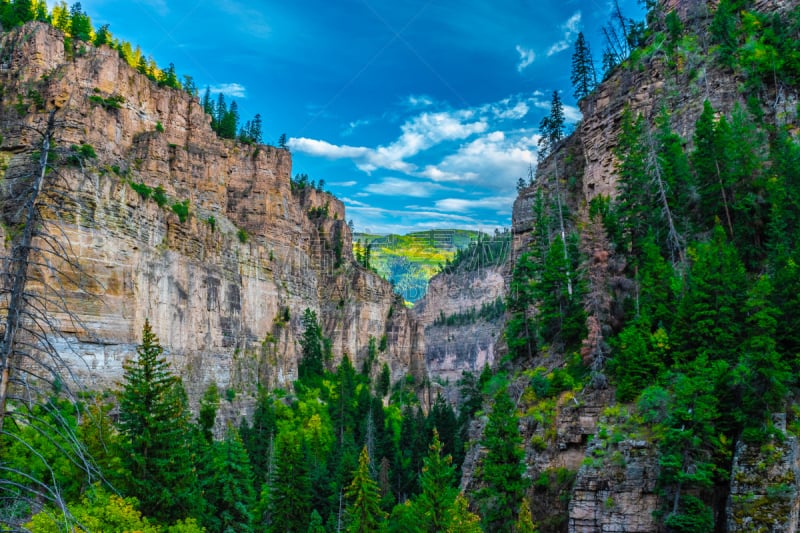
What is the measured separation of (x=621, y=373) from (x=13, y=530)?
1184 inches

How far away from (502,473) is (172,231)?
144 feet

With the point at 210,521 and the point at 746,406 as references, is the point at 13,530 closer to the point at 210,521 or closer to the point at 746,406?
the point at 210,521

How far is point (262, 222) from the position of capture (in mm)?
79250

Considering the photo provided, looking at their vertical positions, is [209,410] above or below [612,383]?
below

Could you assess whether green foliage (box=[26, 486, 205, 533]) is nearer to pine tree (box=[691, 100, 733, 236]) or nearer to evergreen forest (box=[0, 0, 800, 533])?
evergreen forest (box=[0, 0, 800, 533])

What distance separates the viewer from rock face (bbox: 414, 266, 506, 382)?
166 meters

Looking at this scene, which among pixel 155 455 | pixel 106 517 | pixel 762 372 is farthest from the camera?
→ pixel 155 455

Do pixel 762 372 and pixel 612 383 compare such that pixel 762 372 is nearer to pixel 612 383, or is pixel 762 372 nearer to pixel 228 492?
pixel 612 383

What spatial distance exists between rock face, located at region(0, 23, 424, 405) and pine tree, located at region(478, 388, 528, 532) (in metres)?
23.3

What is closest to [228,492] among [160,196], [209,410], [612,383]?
[612,383]

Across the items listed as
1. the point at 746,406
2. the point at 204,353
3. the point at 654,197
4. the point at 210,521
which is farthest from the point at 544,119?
the point at 210,521

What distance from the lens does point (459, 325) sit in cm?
17662

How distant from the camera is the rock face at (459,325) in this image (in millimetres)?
166000

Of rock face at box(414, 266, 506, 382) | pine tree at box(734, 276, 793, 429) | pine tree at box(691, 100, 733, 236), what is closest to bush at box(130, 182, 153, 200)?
pine tree at box(691, 100, 733, 236)
